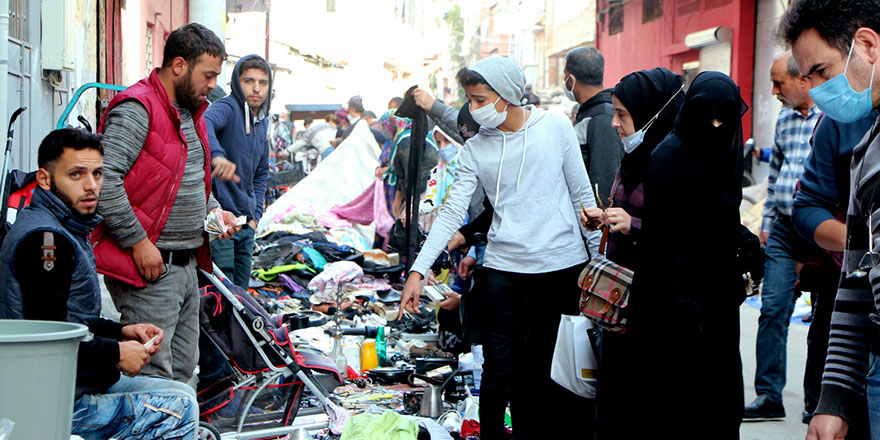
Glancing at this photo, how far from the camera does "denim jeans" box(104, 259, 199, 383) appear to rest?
417cm

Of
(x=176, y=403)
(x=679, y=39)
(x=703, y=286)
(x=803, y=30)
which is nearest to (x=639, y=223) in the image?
(x=703, y=286)

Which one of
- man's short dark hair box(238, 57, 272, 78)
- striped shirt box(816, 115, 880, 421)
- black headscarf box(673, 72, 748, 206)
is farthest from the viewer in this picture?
man's short dark hair box(238, 57, 272, 78)

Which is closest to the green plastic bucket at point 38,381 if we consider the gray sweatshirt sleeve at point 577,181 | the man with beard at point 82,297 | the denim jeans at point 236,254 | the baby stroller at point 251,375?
the man with beard at point 82,297

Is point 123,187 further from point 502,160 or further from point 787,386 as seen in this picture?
point 787,386

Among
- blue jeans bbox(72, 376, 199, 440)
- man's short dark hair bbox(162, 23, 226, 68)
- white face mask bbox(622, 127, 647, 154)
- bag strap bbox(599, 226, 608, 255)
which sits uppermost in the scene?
man's short dark hair bbox(162, 23, 226, 68)

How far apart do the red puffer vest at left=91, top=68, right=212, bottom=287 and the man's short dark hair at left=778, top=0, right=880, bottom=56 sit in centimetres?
280

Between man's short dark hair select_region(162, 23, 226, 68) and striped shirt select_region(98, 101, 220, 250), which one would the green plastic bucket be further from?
man's short dark hair select_region(162, 23, 226, 68)

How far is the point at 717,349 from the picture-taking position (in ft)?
11.2

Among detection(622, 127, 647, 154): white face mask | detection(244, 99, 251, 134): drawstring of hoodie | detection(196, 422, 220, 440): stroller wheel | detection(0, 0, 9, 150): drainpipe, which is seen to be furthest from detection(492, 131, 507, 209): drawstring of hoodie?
detection(0, 0, 9, 150): drainpipe

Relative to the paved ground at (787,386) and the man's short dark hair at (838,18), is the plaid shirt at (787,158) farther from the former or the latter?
the man's short dark hair at (838,18)

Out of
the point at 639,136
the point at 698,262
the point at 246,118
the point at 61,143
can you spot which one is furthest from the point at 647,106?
the point at 246,118

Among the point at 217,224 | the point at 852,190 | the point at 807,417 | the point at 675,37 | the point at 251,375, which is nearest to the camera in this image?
the point at 852,190

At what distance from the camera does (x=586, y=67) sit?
18.7ft

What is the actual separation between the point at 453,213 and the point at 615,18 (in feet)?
83.8
